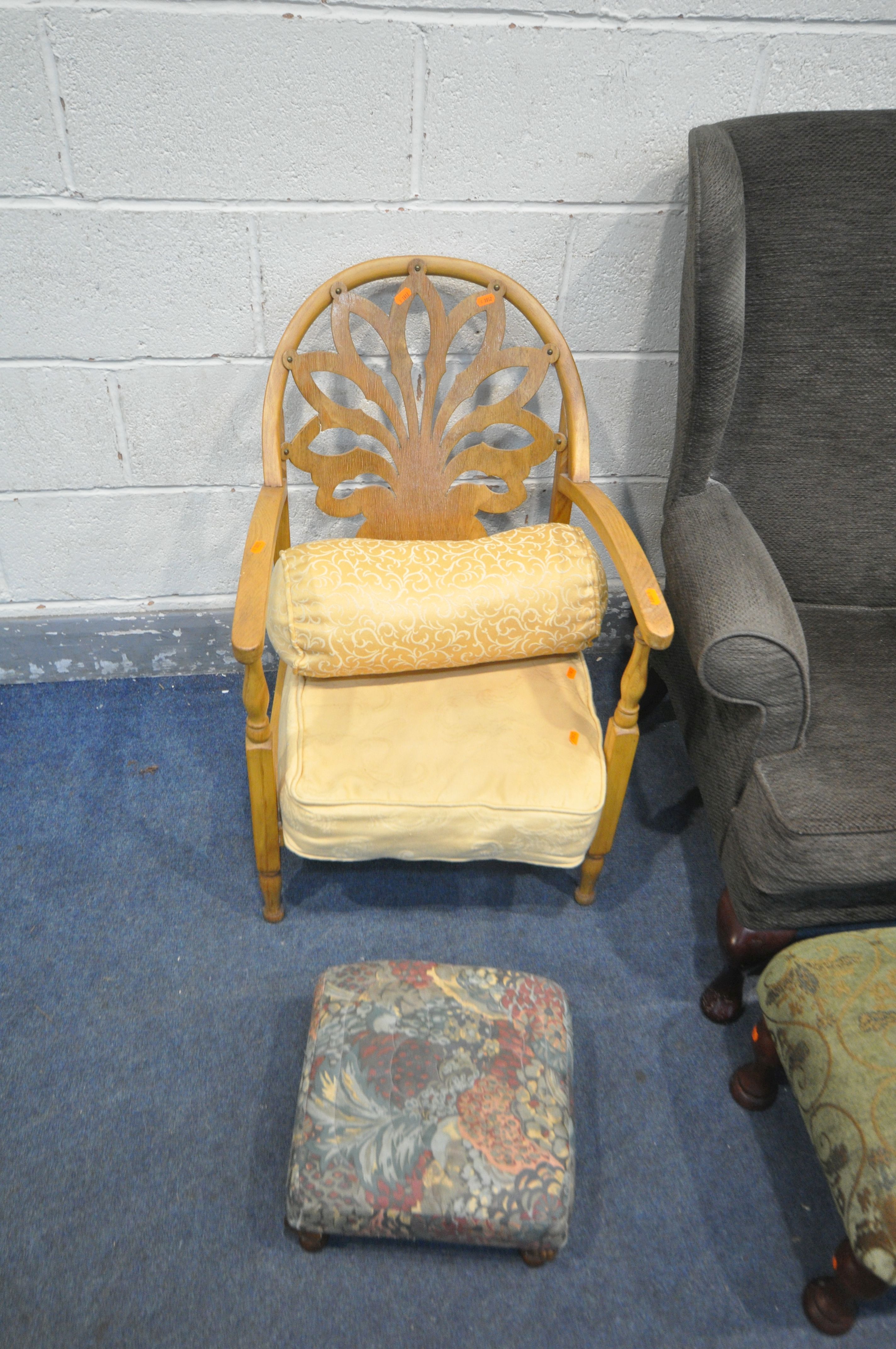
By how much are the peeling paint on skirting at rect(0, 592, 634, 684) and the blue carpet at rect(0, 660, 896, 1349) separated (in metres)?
0.14

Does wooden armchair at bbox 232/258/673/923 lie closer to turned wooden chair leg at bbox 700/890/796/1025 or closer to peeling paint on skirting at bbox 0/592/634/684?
turned wooden chair leg at bbox 700/890/796/1025

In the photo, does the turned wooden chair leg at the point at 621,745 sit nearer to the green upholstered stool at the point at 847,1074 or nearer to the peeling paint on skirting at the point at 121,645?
the green upholstered stool at the point at 847,1074

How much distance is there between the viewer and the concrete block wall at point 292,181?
131cm

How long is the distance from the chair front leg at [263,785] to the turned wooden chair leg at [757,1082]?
0.77m

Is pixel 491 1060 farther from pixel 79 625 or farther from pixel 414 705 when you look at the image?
pixel 79 625

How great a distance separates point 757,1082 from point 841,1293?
0.89 feet

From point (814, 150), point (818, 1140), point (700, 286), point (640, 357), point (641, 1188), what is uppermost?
point (814, 150)

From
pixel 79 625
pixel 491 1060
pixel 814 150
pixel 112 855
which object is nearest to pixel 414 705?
pixel 491 1060

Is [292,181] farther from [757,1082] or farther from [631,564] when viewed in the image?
[757,1082]

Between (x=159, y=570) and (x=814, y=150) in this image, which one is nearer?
(x=814, y=150)

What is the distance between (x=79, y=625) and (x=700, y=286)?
1.37 metres

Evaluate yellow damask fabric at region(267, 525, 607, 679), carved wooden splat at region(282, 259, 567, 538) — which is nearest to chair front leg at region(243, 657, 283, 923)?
yellow damask fabric at region(267, 525, 607, 679)

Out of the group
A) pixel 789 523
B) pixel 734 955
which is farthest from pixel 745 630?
pixel 734 955

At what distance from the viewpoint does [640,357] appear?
166 centimetres
